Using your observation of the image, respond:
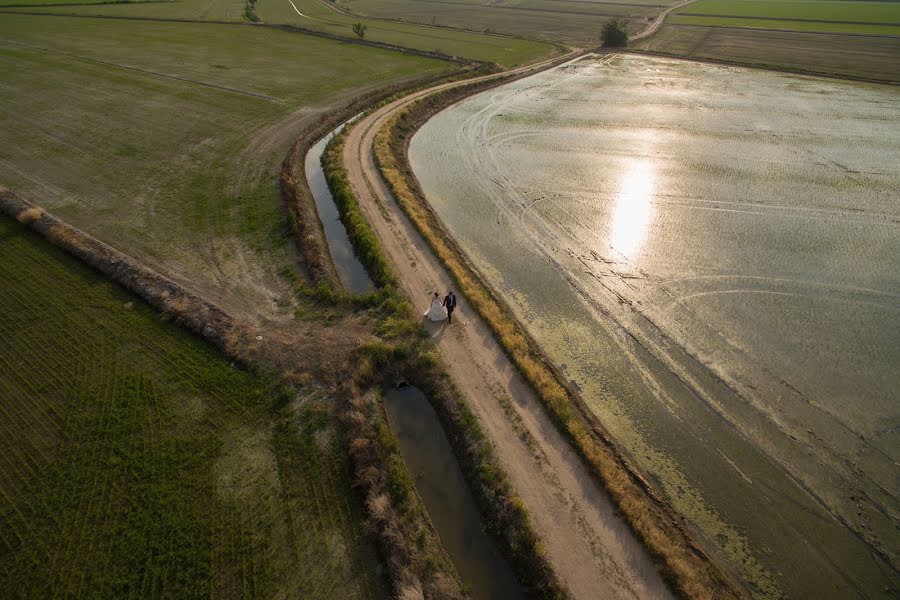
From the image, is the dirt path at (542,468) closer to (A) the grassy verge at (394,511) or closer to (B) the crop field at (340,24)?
(A) the grassy verge at (394,511)

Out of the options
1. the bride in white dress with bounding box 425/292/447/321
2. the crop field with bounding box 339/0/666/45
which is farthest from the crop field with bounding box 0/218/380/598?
the crop field with bounding box 339/0/666/45

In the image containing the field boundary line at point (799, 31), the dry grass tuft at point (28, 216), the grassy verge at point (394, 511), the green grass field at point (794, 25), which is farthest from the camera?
the green grass field at point (794, 25)

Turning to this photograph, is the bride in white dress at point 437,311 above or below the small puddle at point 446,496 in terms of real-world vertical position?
above

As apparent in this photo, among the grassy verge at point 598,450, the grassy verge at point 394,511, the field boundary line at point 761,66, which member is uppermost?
A: the field boundary line at point 761,66

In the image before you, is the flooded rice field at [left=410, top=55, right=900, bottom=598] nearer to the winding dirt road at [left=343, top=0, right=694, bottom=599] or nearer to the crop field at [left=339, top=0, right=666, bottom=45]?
the winding dirt road at [left=343, top=0, right=694, bottom=599]

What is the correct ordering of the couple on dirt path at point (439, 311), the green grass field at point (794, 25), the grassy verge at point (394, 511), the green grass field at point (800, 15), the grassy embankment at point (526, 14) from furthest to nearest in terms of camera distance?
the grassy embankment at point (526, 14) → the green grass field at point (800, 15) → the green grass field at point (794, 25) → the couple on dirt path at point (439, 311) → the grassy verge at point (394, 511)

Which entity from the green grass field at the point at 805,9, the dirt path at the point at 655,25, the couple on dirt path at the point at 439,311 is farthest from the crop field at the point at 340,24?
the green grass field at the point at 805,9
